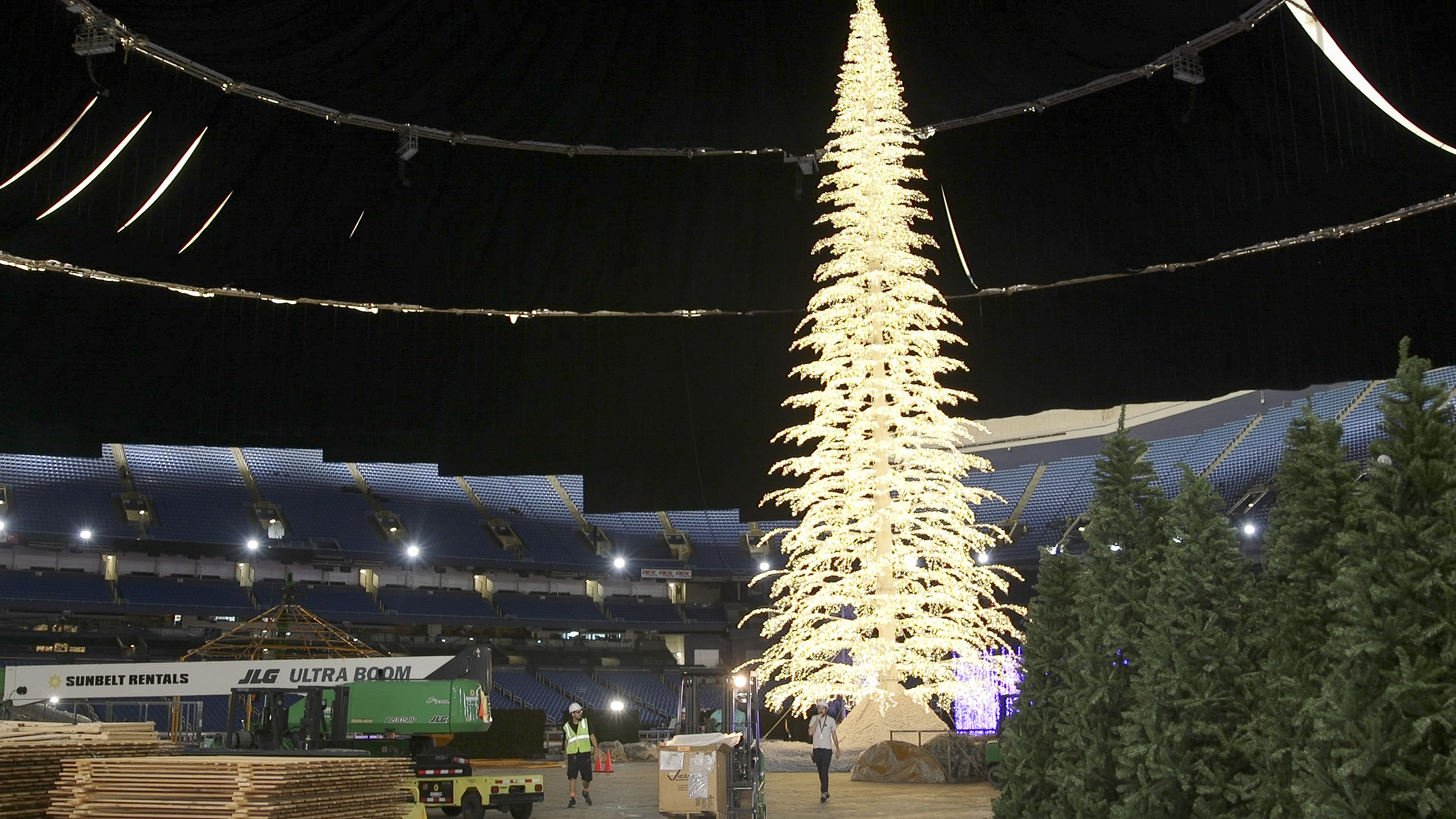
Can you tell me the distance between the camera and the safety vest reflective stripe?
18.2 meters

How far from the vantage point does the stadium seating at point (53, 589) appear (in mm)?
36281

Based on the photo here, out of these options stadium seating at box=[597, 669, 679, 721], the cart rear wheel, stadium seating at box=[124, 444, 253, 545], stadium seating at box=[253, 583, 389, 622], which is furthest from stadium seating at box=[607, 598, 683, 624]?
the cart rear wheel

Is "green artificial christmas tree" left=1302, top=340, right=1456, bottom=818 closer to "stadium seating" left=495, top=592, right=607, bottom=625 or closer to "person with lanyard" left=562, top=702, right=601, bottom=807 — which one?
"person with lanyard" left=562, top=702, right=601, bottom=807

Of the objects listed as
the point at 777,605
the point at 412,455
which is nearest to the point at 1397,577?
the point at 777,605

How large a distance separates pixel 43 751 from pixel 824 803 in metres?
9.28

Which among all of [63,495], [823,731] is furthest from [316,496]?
[823,731]

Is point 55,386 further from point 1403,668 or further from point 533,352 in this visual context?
point 1403,668

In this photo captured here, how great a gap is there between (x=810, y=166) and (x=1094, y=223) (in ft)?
19.8

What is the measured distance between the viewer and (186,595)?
40031 millimetres

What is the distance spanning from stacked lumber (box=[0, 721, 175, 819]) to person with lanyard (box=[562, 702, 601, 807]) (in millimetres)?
6609

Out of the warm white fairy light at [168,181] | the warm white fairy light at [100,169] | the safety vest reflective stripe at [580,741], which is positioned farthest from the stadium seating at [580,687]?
the warm white fairy light at [100,169]

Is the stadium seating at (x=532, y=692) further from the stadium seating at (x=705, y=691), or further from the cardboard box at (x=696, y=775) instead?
the cardboard box at (x=696, y=775)

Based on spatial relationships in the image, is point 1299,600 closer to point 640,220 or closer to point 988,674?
point 988,674

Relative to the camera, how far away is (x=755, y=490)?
29062 mm
